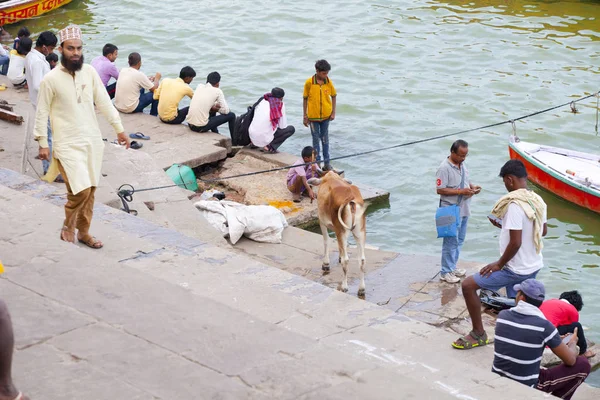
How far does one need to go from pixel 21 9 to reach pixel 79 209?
53.3 feet

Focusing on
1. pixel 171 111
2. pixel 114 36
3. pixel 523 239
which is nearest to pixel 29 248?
pixel 523 239

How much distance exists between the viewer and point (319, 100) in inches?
498

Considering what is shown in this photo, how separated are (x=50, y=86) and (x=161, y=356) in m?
2.99

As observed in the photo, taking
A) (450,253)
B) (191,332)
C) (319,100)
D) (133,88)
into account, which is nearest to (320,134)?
(319,100)

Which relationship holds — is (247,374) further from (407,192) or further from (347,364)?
(407,192)

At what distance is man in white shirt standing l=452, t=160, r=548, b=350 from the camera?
6820 mm

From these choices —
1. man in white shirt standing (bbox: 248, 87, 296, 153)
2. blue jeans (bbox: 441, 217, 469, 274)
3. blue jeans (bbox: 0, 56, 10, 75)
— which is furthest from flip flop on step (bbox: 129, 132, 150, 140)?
blue jeans (bbox: 441, 217, 469, 274)

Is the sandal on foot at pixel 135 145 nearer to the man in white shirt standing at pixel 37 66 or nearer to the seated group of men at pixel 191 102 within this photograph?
the seated group of men at pixel 191 102

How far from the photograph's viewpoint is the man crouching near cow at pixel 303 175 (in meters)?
11.5

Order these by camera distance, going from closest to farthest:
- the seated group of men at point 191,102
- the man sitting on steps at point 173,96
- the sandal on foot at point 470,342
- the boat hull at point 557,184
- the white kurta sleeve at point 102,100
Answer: the sandal on foot at point 470,342 < the white kurta sleeve at point 102,100 < the boat hull at point 557,184 < the seated group of men at point 191,102 < the man sitting on steps at point 173,96

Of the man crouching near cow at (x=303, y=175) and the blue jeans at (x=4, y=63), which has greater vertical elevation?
the blue jeans at (x=4, y=63)

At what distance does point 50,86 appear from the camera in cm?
691

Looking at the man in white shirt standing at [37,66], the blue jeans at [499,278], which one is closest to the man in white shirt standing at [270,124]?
the man in white shirt standing at [37,66]

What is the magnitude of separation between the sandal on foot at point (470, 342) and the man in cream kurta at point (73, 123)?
325cm
